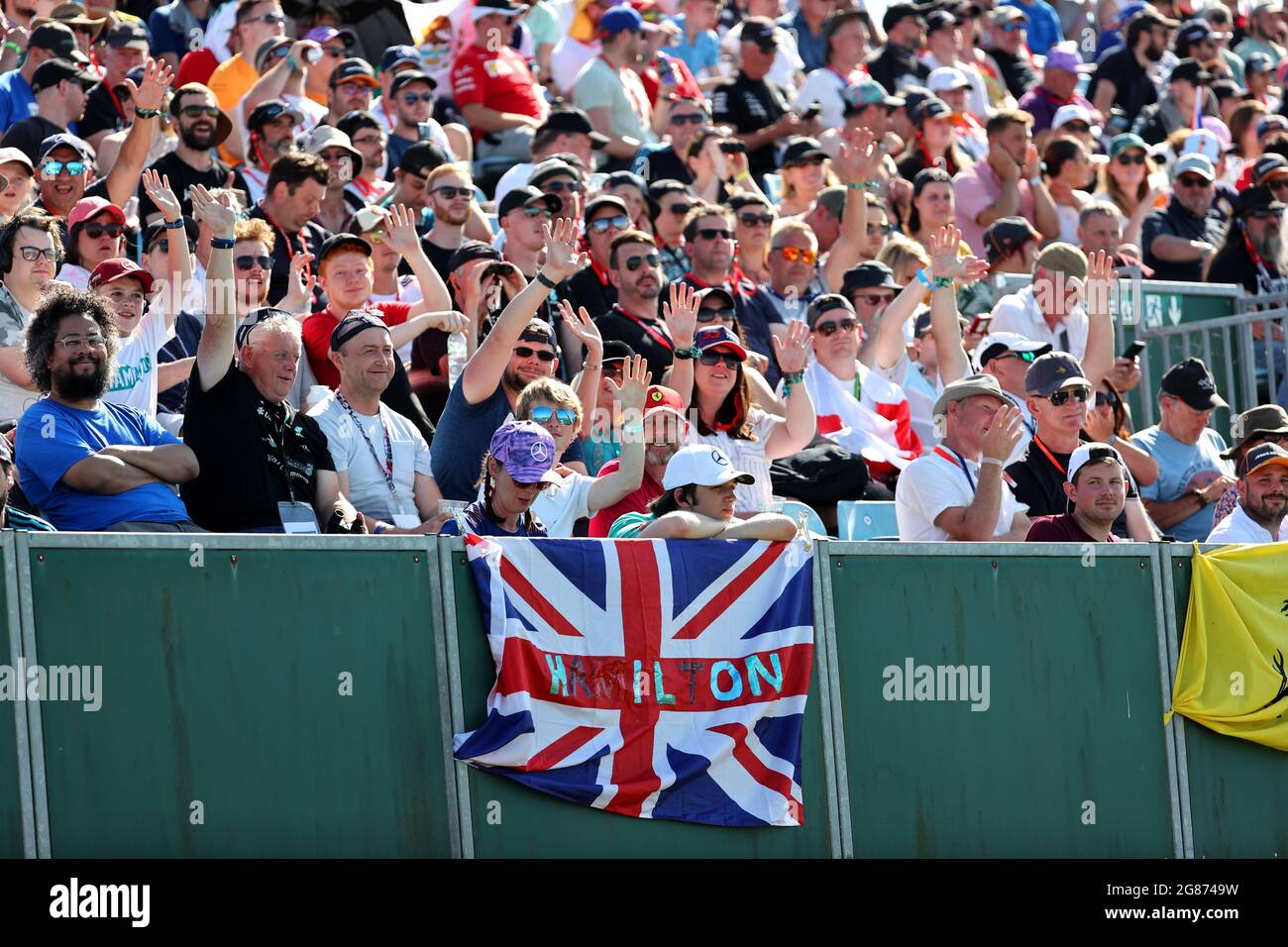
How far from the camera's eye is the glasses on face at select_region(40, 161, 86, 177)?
10.8m

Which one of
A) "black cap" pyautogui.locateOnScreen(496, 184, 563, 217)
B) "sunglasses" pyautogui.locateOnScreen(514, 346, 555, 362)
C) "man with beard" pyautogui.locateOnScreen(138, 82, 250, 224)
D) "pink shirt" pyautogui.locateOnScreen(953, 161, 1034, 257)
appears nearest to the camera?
"sunglasses" pyautogui.locateOnScreen(514, 346, 555, 362)

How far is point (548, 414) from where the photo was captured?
8828 mm

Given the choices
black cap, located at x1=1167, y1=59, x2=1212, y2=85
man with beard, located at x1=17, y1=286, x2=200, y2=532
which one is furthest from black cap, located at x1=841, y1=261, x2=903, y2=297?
black cap, located at x1=1167, y1=59, x2=1212, y2=85

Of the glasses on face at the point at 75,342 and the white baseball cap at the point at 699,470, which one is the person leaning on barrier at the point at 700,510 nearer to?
the white baseball cap at the point at 699,470

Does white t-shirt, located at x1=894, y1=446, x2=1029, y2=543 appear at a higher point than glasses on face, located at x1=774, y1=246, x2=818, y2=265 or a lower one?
lower

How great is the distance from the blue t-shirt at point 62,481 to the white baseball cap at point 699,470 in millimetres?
1816

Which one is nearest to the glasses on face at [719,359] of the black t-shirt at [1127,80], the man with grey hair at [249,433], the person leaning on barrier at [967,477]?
the person leaning on barrier at [967,477]

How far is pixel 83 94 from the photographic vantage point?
1227 centimetres

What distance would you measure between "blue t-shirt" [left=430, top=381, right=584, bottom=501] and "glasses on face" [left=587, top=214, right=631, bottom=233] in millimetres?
2395

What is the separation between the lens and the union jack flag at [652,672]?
723 centimetres

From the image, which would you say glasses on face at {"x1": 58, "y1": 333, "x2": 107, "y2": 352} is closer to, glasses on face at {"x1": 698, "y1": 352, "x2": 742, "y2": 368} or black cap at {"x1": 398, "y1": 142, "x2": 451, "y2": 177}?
glasses on face at {"x1": 698, "y1": 352, "x2": 742, "y2": 368}

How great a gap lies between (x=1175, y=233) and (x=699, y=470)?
8.48 m

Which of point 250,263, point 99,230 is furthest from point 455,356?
point 99,230

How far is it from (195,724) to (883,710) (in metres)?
2.47
